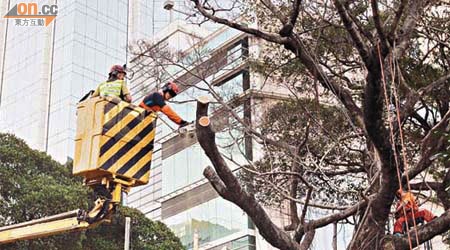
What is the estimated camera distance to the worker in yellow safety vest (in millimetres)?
8188

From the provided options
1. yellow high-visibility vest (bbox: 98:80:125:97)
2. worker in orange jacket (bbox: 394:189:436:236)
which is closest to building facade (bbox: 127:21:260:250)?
worker in orange jacket (bbox: 394:189:436:236)

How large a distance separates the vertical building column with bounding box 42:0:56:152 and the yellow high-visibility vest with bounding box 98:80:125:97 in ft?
109

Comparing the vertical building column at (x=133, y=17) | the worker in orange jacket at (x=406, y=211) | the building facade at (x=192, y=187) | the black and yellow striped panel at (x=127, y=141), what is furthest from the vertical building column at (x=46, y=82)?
the black and yellow striped panel at (x=127, y=141)

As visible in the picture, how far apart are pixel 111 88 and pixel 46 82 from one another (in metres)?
34.6

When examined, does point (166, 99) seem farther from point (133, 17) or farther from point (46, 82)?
point (133, 17)

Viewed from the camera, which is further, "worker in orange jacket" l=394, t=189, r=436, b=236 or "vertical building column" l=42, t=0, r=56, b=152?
"vertical building column" l=42, t=0, r=56, b=152

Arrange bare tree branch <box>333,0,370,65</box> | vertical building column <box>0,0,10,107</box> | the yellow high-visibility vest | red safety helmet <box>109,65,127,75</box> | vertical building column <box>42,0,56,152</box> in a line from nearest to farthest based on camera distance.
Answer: bare tree branch <box>333,0,370,65</box> → the yellow high-visibility vest → red safety helmet <box>109,65,127,75</box> → vertical building column <box>42,0,56,152</box> → vertical building column <box>0,0,10,107</box>

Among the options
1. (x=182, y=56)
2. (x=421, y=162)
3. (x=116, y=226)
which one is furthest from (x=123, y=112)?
(x=116, y=226)

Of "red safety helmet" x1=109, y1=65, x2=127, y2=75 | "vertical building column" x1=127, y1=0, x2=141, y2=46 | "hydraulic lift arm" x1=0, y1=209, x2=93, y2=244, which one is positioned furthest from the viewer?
"vertical building column" x1=127, y1=0, x2=141, y2=46

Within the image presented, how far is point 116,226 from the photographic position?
19609mm

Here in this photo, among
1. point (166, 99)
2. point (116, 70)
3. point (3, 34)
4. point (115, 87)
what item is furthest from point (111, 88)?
point (3, 34)

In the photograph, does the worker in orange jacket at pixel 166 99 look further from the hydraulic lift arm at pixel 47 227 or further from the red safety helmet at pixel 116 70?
the hydraulic lift arm at pixel 47 227

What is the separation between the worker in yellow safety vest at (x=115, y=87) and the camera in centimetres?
819

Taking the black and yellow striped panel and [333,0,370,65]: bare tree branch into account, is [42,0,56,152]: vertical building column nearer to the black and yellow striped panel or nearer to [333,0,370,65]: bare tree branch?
the black and yellow striped panel
